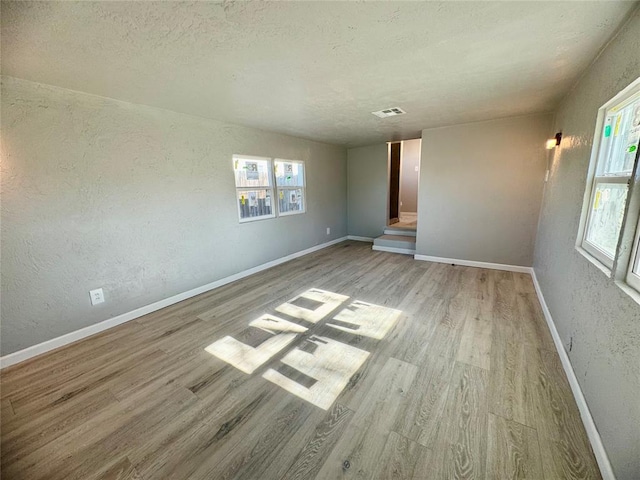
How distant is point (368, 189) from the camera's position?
6.14 meters

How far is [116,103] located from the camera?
2514mm

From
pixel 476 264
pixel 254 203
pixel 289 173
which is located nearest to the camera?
pixel 254 203

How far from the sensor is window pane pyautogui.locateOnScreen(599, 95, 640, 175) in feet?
4.87

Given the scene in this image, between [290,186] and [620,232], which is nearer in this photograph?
[620,232]

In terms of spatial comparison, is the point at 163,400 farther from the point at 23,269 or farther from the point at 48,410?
the point at 23,269

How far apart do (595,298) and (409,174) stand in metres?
6.73

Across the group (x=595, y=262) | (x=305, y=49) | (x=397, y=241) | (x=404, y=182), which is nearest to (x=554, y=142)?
(x=595, y=262)

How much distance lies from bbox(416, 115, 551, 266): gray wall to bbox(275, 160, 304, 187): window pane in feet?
7.30

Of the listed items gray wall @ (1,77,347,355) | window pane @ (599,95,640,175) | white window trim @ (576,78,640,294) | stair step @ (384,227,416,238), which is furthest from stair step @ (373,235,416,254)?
window pane @ (599,95,640,175)

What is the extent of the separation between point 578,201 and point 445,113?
190cm

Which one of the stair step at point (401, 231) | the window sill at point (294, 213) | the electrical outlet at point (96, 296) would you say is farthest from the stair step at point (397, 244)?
the electrical outlet at point (96, 296)

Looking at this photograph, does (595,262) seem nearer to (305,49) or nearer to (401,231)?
(305,49)

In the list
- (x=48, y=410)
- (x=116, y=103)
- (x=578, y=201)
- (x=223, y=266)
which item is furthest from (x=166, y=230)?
(x=578, y=201)

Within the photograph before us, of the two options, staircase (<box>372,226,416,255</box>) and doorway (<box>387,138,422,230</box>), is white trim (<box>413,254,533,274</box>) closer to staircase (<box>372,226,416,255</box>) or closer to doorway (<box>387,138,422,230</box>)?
staircase (<box>372,226,416,255</box>)
